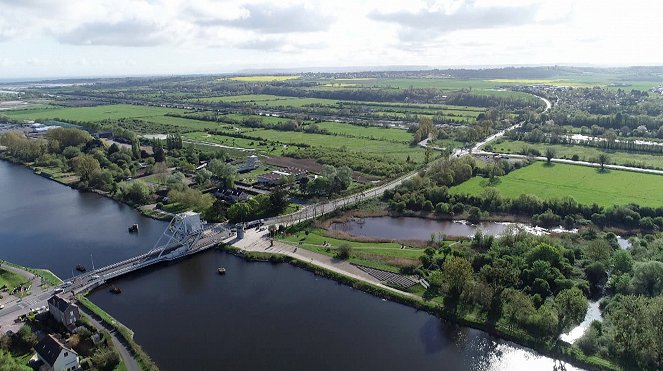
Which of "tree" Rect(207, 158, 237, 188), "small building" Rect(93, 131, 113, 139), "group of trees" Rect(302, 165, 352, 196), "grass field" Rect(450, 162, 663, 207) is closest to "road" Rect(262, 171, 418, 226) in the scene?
"group of trees" Rect(302, 165, 352, 196)

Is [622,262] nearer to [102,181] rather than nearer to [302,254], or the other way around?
[302,254]

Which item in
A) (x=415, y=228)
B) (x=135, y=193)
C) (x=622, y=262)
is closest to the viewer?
(x=622, y=262)

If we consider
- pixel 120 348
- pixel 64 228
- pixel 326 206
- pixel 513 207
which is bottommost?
pixel 120 348

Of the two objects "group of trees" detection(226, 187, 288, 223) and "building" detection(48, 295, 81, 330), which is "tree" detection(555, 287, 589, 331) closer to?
"group of trees" detection(226, 187, 288, 223)

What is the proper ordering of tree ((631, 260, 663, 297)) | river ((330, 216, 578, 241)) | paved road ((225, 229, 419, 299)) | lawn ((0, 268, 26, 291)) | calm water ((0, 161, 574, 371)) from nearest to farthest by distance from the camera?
calm water ((0, 161, 574, 371)), tree ((631, 260, 663, 297)), lawn ((0, 268, 26, 291)), paved road ((225, 229, 419, 299)), river ((330, 216, 578, 241))

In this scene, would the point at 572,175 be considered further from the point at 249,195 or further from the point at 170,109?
the point at 170,109

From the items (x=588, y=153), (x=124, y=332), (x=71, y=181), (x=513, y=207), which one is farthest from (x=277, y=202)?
(x=588, y=153)

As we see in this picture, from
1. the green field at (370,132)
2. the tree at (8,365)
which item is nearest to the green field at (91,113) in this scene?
the green field at (370,132)

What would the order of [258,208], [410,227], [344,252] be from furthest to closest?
[258,208] → [410,227] → [344,252]
